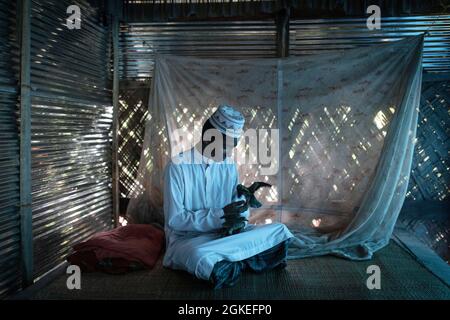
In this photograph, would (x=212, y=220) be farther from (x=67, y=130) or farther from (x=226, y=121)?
(x=67, y=130)

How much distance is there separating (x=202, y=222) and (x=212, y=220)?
0.07m

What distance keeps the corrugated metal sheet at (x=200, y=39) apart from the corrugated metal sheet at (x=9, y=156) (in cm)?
136

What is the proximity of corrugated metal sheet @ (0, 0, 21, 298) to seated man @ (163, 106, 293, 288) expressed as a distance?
92 centimetres

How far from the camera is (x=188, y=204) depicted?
2.54m

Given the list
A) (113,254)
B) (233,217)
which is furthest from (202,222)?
(113,254)

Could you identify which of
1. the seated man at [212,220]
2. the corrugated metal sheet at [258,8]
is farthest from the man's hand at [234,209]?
the corrugated metal sheet at [258,8]

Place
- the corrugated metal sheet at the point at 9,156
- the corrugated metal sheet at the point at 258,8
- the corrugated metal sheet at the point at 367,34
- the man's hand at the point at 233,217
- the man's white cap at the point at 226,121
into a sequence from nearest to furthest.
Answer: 1. the corrugated metal sheet at the point at 9,156
2. the man's hand at the point at 233,217
3. the man's white cap at the point at 226,121
4. the corrugated metal sheet at the point at 258,8
5. the corrugated metal sheet at the point at 367,34

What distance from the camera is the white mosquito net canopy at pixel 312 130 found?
288 cm

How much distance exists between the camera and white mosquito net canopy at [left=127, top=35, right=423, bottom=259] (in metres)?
2.88

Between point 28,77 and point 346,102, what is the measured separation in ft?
7.75

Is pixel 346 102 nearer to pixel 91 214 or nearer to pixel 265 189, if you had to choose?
pixel 265 189

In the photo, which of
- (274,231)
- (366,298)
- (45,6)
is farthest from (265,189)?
(45,6)

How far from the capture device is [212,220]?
2.40m

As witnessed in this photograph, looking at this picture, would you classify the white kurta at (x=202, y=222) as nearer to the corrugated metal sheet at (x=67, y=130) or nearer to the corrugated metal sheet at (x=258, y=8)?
the corrugated metal sheet at (x=67, y=130)
